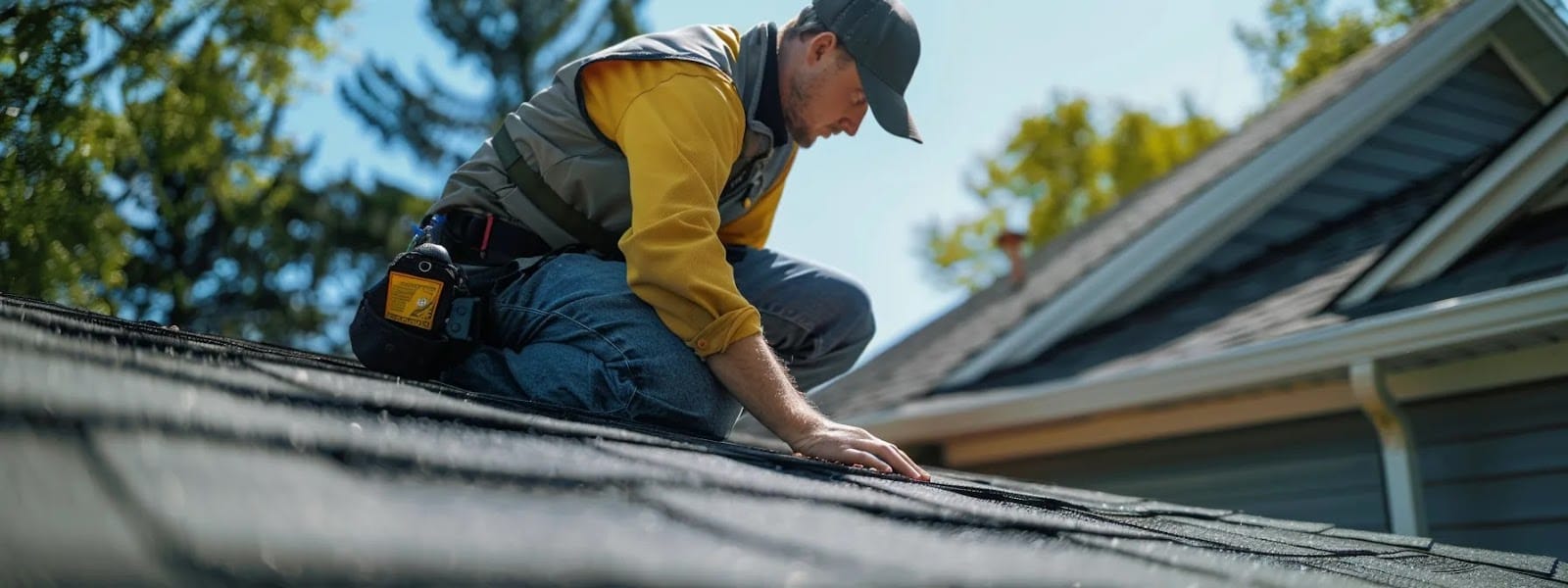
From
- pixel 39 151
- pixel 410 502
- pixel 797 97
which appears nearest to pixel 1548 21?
pixel 797 97

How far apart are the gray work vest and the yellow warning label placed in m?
0.39

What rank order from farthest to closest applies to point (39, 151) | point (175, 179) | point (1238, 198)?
point (175, 179) → point (1238, 198) → point (39, 151)

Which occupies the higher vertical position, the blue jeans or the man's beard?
the man's beard

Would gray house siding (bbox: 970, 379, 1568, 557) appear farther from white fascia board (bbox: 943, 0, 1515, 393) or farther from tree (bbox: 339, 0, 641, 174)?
tree (bbox: 339, 0, 641, 174)

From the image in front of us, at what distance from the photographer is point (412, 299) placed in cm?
227

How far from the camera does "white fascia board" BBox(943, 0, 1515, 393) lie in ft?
22.6

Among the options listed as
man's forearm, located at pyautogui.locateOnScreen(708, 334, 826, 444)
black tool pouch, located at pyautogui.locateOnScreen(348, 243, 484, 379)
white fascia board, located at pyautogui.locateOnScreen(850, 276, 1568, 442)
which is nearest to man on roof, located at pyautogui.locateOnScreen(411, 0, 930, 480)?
man's forearm, located at pyautogui.locateOnScreen(708, 334, 826, 444)

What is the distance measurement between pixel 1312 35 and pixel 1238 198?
20.0 metres

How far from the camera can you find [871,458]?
6.93 feet

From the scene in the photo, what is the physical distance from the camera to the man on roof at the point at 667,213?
7.23 feet

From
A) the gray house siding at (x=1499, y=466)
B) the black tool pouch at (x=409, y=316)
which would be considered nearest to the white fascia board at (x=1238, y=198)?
the gray house siding at (x=1499, y=466)

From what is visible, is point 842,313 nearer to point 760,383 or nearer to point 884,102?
point 884,102

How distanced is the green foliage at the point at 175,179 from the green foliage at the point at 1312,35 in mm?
17396

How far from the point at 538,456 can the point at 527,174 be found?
4.63ft
